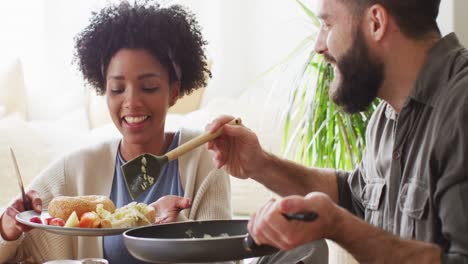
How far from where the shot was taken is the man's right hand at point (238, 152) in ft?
6.28

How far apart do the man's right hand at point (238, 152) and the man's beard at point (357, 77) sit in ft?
0.78

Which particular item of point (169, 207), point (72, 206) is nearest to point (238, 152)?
point (169, 207)

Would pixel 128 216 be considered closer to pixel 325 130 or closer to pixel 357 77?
pixel 357 77

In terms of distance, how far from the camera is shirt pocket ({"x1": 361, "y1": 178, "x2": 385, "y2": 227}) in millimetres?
1802

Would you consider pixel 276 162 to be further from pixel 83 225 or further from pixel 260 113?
pixel 260 113

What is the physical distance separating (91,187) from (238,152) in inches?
17.1

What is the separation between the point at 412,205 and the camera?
5.23ft

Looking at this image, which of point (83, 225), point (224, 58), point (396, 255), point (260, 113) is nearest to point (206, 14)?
point (224, 58)

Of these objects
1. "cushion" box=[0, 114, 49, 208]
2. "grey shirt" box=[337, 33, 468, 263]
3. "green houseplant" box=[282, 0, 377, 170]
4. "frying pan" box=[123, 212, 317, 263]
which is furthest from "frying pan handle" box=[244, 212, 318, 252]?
"cushion" box=[0, 114, 49, 208]

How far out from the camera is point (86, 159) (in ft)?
6.93

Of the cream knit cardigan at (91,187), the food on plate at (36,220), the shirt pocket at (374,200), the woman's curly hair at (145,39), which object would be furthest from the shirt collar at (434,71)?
the food on plate at (36,220)

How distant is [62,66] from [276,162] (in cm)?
223

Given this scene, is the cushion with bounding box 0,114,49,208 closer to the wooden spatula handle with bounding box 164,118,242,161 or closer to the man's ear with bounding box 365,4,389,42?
the wooden spatula handle with bounding box 164,118,242,161

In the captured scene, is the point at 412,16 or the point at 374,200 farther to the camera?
the point at 374,200
